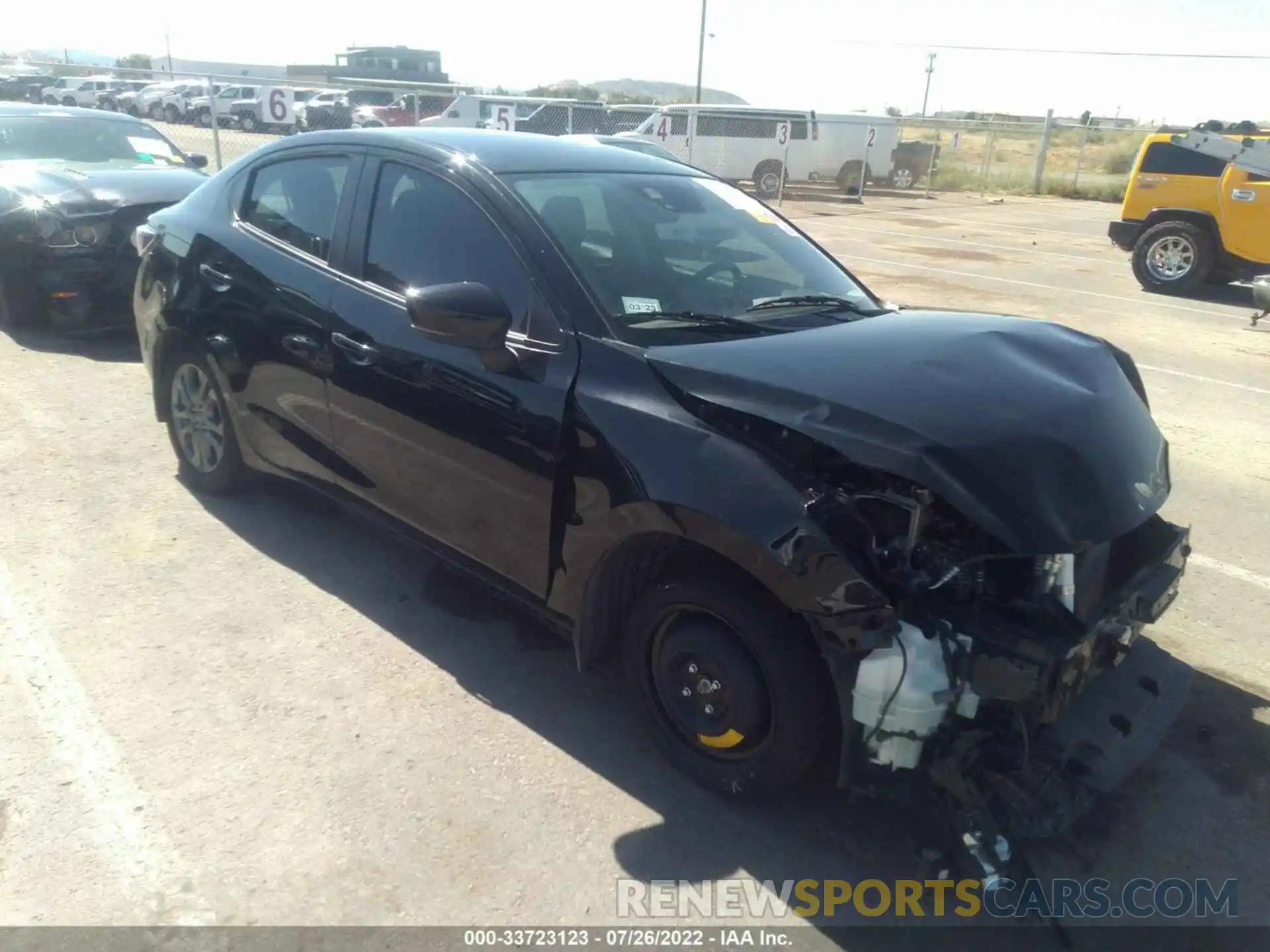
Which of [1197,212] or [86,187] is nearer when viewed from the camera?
[86,187]

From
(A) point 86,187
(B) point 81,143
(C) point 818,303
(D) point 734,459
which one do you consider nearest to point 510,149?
(C) point 818,303

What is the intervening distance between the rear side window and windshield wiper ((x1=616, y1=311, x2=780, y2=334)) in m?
11.5

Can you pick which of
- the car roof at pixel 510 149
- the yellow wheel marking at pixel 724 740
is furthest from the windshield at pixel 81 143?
the yellow wheel marking at pixel 724 740

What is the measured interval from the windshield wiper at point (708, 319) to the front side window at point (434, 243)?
405 millimetres

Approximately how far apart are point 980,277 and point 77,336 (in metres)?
10.8

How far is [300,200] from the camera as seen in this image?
421 cm

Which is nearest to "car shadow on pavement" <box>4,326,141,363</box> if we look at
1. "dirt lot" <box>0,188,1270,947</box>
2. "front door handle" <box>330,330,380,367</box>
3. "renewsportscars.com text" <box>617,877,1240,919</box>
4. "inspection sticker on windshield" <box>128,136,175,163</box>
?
"inspection sticker on windshield" <box>128,136,175,163</box>

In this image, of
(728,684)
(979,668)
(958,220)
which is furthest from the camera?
(958,220)

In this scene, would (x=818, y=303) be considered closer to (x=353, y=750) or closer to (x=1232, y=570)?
(x=353, y=750)

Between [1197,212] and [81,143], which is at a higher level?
[81,143]

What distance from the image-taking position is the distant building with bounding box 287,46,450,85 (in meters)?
68.9

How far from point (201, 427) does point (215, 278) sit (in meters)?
0.79

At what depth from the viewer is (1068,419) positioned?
287cm

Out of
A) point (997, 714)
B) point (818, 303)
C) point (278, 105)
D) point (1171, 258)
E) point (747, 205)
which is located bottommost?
point (1171, 258)
